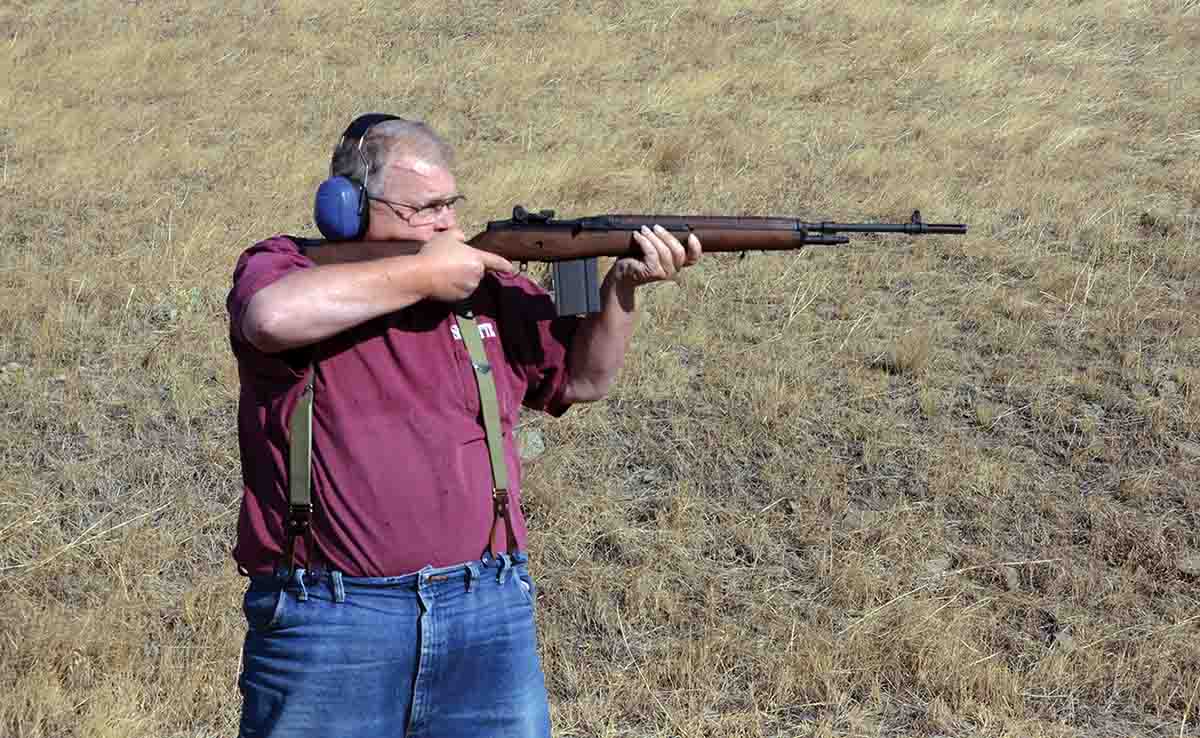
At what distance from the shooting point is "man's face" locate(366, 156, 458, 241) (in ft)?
8.86

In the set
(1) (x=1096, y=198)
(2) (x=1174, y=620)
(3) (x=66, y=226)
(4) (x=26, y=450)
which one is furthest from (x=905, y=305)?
(3) (x=66, y=226)

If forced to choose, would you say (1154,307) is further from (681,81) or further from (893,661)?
(681,81)

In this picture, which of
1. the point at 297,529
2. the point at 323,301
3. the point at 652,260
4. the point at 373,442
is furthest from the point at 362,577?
the point at 652,260

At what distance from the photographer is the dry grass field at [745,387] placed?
15.0ft

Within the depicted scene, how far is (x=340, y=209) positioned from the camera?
2.64 m

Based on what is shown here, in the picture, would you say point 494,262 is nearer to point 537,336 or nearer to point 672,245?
point 537,336

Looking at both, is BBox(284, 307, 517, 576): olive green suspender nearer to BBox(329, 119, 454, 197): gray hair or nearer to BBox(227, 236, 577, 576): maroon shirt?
BBox(227, 236, 577, 576): maroon shirt

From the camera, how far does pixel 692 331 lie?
7.04m

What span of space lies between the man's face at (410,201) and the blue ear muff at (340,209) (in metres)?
0.04

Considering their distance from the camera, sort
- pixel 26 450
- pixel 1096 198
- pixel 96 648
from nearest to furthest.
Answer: pixel 96 648, pixel 26 450, pixel 1096 198

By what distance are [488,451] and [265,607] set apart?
0.50 m

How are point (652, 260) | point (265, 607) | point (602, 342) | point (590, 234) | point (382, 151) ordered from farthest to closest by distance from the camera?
point (590, 234) < point (652, 260) < point (602, 342) < point (382, 151) < point (265, 607)

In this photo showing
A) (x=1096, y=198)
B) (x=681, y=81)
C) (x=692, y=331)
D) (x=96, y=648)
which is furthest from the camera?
(x=681, y=81)

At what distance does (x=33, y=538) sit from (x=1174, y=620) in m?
4.25
